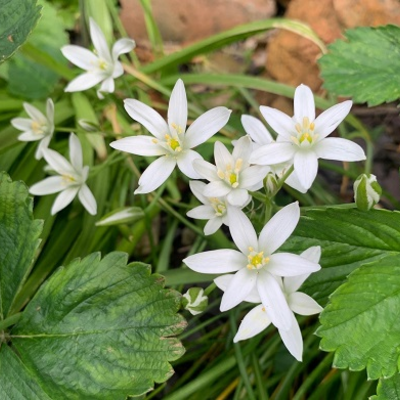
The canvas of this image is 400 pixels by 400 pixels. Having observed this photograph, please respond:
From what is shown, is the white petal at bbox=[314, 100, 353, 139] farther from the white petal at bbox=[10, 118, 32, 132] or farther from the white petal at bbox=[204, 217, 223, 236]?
the white petal at bbox=[10, 118, 32, 132]

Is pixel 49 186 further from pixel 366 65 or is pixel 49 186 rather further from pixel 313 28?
pixel 313 28

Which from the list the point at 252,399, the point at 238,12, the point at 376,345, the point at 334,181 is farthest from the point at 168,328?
the point at 238,12

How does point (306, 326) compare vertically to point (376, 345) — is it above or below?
below

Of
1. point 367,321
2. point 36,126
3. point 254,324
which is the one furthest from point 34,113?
point 367,321

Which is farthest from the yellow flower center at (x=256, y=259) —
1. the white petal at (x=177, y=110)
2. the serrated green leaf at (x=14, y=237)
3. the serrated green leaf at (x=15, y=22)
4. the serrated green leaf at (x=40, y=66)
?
the serrated green leaf at (x=40, y=66)

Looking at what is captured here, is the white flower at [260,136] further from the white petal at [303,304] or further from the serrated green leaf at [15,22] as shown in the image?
the serrated green leaf at [15,22]

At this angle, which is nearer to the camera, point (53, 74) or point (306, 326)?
point (306, 326)

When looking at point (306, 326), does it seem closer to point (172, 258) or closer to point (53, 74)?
point (172, 258)
